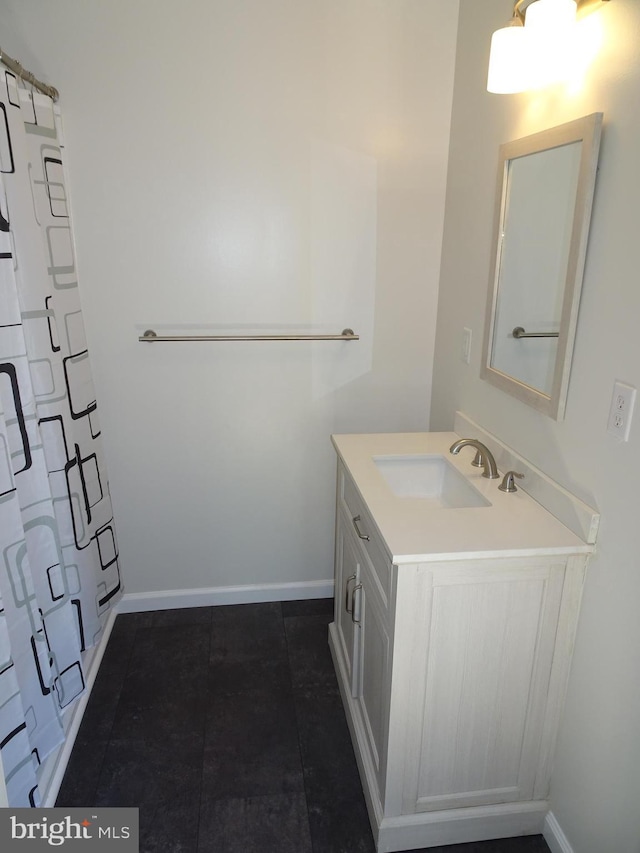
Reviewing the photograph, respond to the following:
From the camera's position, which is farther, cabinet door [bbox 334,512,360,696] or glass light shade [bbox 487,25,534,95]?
cabinet door [bbox 334,512,360,696]

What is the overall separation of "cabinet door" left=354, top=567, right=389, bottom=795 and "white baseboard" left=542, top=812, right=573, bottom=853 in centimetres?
45

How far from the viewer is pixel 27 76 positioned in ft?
5.48

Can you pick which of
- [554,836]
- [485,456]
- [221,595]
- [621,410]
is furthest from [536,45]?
[221,595]

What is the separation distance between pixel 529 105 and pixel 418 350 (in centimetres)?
101

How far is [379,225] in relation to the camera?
2227mm

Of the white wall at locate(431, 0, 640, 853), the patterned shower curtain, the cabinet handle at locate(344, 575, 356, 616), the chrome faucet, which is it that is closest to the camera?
the white wall at locate(431, 0, 640, 853)

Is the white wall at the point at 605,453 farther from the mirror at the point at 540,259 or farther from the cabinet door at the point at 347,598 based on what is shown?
the cabinet door at the point at 347,598

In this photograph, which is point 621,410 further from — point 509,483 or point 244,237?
point 244,237

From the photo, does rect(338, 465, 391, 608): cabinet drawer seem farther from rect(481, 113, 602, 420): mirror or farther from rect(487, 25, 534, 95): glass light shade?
rect(487, 25, 534, 95): glass light shade

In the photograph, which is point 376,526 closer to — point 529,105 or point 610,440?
point 610,440

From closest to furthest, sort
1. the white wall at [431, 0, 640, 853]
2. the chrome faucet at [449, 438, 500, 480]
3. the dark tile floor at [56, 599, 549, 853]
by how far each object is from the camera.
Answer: the white wall at [431, 0, 640, 853] < the dark tile floor at [56, 599, 549, 853] < the chrome faucet at [449, 438, 500, 480]

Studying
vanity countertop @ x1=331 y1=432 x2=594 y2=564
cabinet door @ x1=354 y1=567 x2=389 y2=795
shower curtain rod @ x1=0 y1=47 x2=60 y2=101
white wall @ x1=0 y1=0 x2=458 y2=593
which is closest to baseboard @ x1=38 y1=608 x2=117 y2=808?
white wall @ x1=0 y1=0 x2=458 y2=593

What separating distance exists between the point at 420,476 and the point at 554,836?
102 centimetres

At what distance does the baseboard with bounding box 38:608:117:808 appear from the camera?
5.39 feet
